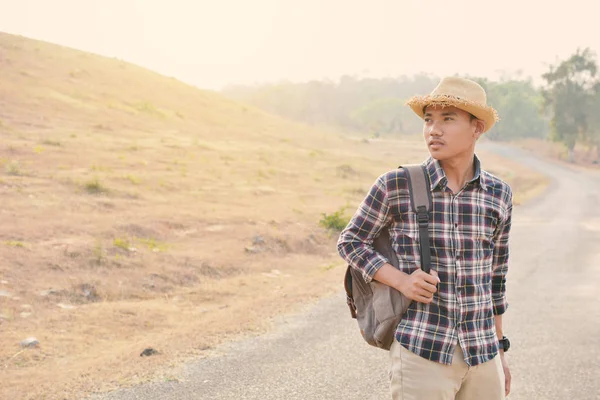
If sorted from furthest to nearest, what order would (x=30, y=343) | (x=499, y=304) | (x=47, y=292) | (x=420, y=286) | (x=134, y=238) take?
(x=134, y=238), (x=47, y=292), (x=30, y=343), (x=499, y=304), (x=420, y=286)

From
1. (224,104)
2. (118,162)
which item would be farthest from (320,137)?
(118,162)

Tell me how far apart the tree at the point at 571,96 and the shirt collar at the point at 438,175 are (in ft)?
187

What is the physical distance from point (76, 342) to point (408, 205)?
579 cm

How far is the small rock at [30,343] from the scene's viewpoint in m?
6.82

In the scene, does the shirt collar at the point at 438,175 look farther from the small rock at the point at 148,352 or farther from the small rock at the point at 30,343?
the small rock at the point at 30,343

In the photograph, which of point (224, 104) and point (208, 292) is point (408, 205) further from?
point (224, 104)

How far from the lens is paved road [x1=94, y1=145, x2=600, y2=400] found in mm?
5195

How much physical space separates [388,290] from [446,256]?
0.26 meters

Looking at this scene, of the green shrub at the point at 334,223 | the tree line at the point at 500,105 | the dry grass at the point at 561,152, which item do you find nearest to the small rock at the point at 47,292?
the green shrub at the point at 334,223

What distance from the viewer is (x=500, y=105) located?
81.0 m

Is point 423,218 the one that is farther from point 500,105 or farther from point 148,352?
point 500,105

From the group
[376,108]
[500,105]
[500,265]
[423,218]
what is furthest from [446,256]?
[376,108]

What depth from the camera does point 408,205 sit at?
2.50m

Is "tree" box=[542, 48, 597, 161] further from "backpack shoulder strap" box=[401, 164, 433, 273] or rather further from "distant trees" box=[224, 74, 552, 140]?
"backpack shoulder strap" box=[401, 164, 433, 273]
